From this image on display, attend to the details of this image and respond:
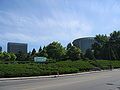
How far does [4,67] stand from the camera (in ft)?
109

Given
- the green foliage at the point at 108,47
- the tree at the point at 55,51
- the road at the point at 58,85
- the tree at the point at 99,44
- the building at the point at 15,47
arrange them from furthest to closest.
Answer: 1. the building at the point at 15,47
2. the tree at the point at 99,44
3. the green foliage at the point at 108,47
4. the tree at the point at 55,51
5. the road at the point at 58,85

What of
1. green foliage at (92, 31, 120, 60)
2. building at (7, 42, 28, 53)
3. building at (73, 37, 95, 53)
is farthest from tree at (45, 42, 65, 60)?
building at (7, 42, 28, 53)

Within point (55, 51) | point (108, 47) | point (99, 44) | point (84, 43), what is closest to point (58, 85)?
point (55, 51)

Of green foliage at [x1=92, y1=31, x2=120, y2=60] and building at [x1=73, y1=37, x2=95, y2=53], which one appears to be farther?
building at [x1=73, y1=37, x2=95, y2=53]

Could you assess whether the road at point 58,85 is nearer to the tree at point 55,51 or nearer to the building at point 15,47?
the tree at point 55,51

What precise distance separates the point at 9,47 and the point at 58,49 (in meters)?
81.3

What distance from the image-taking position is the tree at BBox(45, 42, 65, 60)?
8650cm

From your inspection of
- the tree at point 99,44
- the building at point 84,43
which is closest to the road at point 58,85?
the tree at point 99,44

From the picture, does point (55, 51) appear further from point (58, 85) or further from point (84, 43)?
point (84, 43)

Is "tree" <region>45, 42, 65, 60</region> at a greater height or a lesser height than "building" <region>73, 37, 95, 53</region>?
lesser

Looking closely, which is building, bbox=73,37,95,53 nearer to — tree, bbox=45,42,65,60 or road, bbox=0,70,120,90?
tree, bbox=45,42,65,60

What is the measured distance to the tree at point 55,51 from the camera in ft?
284

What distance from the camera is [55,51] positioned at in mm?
86938

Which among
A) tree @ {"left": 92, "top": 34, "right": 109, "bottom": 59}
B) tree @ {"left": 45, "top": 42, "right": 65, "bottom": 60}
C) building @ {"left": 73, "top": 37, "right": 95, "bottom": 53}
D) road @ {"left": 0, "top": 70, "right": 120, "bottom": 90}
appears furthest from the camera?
building @ {"left": 73, "top": 37, "right": 95, "bottom": 53}
